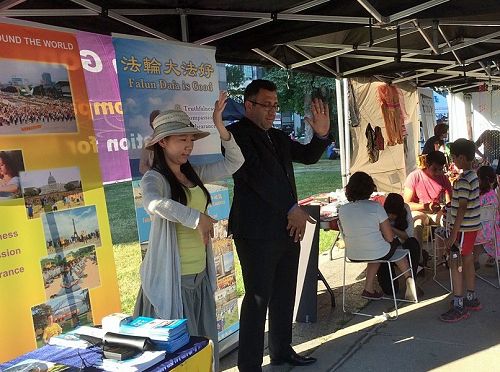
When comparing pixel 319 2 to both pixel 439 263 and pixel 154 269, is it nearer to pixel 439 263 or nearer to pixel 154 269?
pixel 154 269

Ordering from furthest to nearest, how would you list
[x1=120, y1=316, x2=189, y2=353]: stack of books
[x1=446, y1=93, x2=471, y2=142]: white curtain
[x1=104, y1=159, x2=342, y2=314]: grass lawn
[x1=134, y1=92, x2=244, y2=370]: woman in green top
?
[x1=446, y1=93, x2=471, y2=142]: white curtain → [x1=104, y1=159, x2=342, y2=314]: grass lawn → [x1=134, y1=92, x2=244, y2=370]: woman in green top → [x1=120, y1=316, x2=189, y2=353]: stack of books

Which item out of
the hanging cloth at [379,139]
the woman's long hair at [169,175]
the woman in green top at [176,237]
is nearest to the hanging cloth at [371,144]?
the hanging cloth at [379,139]

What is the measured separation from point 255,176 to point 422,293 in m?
2.73

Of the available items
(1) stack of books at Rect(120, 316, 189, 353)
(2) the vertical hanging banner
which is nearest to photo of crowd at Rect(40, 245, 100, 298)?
(2) the vertical hanging banner

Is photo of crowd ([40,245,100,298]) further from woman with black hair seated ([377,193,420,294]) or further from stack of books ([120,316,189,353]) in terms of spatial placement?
woman with black hair seated ([377,193,420,294])

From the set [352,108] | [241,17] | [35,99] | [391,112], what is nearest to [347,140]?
[352,108]

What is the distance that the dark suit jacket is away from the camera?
298cm

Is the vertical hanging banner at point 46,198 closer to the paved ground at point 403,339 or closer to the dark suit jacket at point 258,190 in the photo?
the dark suit jacket at point 258,190

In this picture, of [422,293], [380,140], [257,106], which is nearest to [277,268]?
[257,106]

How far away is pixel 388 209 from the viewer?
4715 millimetres

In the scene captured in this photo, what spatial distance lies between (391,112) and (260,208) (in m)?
6.00

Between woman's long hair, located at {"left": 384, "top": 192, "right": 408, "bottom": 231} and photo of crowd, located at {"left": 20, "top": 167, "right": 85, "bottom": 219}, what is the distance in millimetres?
2945

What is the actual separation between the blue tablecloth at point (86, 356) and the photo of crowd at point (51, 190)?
2.78 ft

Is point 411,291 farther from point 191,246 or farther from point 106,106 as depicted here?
point 106,106
